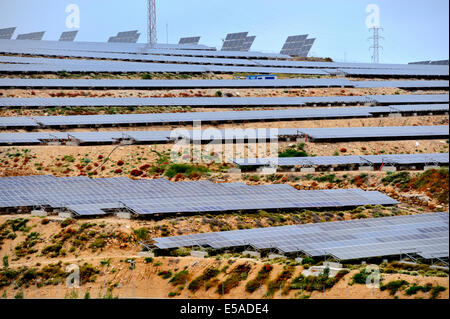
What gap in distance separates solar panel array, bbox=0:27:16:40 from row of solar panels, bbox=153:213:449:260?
77944mm

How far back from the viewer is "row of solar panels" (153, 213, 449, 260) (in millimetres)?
45656

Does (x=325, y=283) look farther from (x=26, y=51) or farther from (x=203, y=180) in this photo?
(x=26, y=51)

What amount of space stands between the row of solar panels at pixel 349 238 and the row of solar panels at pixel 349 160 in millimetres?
14847

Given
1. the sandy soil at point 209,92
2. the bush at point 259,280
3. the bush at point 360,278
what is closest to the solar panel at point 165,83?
the sandy soil at point 209,92

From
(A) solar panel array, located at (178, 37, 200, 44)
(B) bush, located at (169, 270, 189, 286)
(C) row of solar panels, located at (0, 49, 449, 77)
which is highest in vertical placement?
(A) solar panel array, located at (178, 37, 200, 44)

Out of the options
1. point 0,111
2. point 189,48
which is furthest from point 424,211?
point 189,48

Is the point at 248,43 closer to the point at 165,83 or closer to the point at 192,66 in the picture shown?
the point at 192,66

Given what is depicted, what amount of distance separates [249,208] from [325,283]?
1635 cm

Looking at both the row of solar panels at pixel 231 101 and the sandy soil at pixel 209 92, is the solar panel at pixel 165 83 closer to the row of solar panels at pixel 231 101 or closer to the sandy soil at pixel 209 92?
the sandy soil at pixel 209 92

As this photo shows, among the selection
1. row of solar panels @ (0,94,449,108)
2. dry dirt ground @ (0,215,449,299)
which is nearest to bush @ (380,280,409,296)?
dry dirt ground @ (0,215,449,299)

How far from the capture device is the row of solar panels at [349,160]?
65.9 m

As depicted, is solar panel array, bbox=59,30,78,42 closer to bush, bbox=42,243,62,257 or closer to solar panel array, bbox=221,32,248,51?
solar panel array, bbox=221,32,248,51

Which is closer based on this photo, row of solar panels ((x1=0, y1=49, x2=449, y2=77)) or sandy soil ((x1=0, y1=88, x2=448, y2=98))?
sandy soil ((x1=0, y1=88, x2=448, y2=98))

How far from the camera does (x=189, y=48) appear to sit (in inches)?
4843
